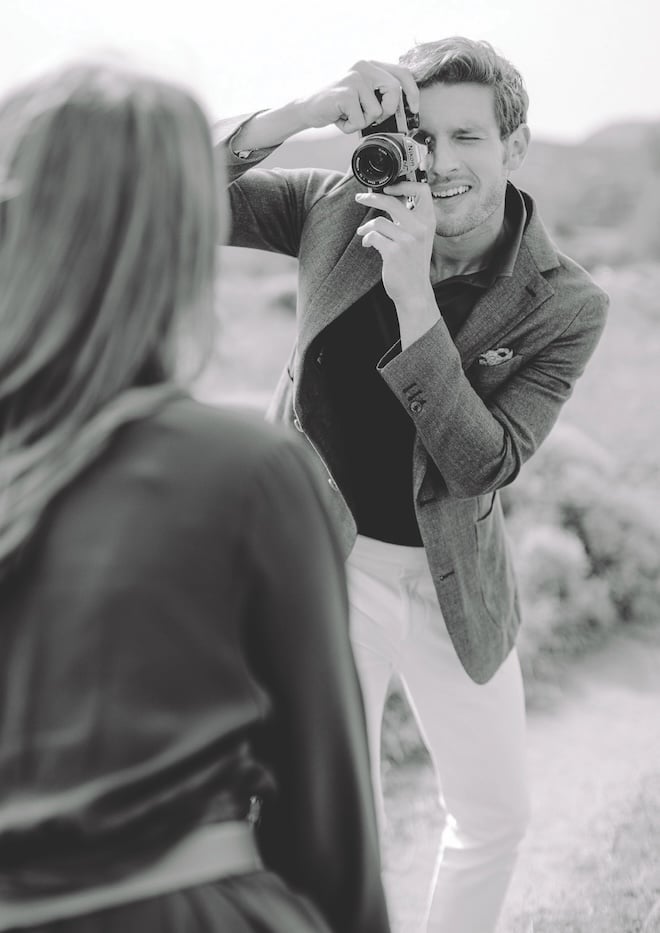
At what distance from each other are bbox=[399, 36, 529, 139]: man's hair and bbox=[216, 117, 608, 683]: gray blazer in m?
0.24

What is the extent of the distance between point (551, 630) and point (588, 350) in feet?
9.93

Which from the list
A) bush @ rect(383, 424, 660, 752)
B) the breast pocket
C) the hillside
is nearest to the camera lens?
the breast pocket

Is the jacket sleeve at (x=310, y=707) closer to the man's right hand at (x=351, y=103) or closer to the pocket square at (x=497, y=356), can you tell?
the pocket square at (x=497, y=356)

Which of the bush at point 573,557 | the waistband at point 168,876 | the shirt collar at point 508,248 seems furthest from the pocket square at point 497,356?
the bush at point 573,557

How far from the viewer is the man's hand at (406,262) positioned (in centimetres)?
209

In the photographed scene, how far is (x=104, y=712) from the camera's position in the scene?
0.96 m

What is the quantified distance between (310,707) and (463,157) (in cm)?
164

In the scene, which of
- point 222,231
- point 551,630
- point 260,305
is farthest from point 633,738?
point 260,305

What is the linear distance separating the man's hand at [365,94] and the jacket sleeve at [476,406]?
53 cm

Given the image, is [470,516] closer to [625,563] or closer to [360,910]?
[360,910]

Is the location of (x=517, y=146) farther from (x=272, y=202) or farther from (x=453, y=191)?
(x=272, y=202)

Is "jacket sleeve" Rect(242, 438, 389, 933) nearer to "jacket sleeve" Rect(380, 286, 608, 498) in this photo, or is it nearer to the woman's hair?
the woman's hair

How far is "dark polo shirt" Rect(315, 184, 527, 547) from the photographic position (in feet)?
7.57

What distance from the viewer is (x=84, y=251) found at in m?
0.98
